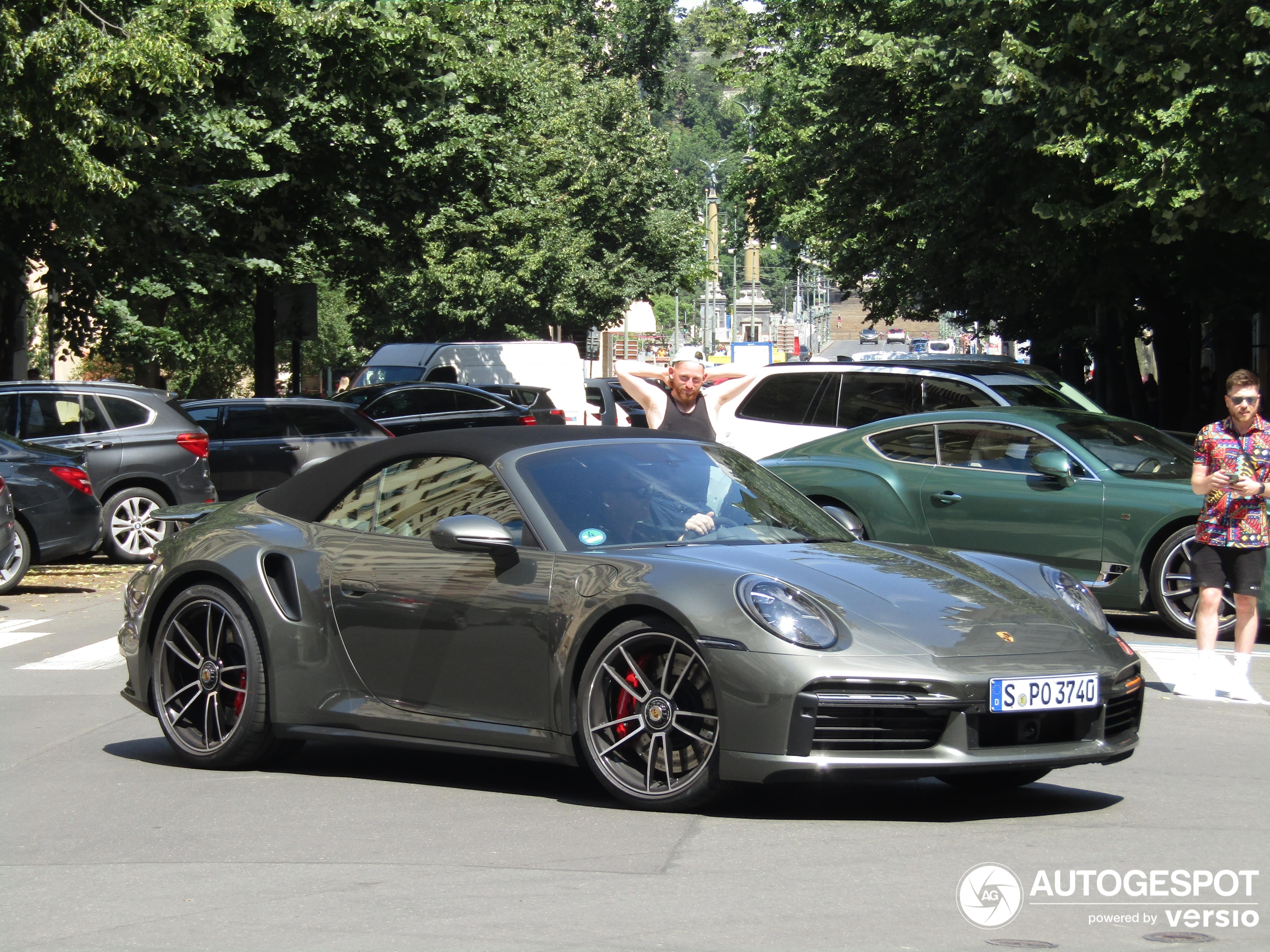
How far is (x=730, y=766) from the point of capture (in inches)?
213

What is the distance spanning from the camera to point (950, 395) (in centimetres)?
1476

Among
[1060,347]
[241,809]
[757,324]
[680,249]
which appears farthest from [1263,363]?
[757,324]

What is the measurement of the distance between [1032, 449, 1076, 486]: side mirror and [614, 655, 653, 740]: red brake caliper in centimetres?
611

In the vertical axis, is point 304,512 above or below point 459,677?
above

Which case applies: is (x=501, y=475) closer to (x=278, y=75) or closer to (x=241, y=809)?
(x=241, y=809)

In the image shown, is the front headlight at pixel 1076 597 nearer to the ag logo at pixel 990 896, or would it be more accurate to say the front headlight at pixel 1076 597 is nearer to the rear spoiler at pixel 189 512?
the ag logo at pixel 990 896

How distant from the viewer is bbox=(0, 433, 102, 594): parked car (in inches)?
562

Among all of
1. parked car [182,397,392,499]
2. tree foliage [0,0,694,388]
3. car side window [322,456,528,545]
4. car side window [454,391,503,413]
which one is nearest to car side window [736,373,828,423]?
tree foliage [0,0,694,388]

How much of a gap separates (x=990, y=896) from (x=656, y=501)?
2219 millimetres

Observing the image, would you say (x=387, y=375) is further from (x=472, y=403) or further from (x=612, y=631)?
(x=612, y=631)

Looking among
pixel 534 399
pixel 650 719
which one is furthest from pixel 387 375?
pixel 650 719

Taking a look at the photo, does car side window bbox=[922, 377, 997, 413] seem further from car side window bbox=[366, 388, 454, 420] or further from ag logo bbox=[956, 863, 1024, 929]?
car side window bbox=[366, 388, 454, 420]

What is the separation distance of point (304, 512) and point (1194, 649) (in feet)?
20.7

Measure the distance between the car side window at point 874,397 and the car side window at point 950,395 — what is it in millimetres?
83
